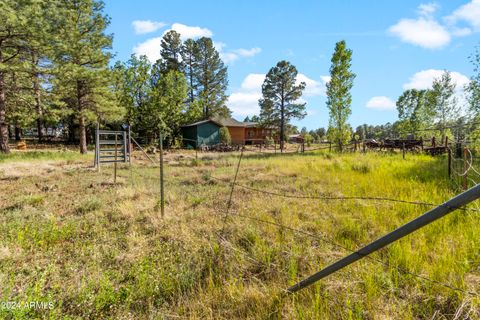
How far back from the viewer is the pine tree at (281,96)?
34.1m

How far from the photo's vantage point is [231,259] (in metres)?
3.03

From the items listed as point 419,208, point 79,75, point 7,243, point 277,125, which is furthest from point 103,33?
point 277,125

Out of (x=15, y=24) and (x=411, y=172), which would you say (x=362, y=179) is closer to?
(x=411, y=172)

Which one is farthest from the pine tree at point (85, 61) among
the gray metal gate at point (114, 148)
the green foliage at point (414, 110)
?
the green foliage at point (414, 110)

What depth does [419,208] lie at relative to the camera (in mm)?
3818

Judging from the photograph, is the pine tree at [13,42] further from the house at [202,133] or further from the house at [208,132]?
the house at [202,133]

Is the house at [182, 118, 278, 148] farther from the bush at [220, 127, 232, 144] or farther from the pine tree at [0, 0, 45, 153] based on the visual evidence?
the pine tree at [0, 0, 45, 153]

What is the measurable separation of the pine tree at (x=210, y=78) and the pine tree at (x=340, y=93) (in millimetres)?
21474

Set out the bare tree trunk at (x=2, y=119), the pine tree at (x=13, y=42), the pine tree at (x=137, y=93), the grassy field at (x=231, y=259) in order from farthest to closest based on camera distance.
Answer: the pine tree at (x=137, y=93) < the bare tree trunk at (x=2, y=119) < the pine tree at (x=13, y=42) < the grassy field at (x=231, y=259)

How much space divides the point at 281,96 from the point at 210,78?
1270 cm

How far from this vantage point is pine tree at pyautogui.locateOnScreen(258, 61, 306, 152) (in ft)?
112

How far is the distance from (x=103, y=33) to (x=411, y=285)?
22458 mm

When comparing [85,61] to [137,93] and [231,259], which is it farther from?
[231,259]

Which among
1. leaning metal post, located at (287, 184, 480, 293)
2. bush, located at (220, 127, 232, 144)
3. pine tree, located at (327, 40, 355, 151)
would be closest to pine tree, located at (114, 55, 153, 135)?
bush, located at (220, 127, 232, 144)
